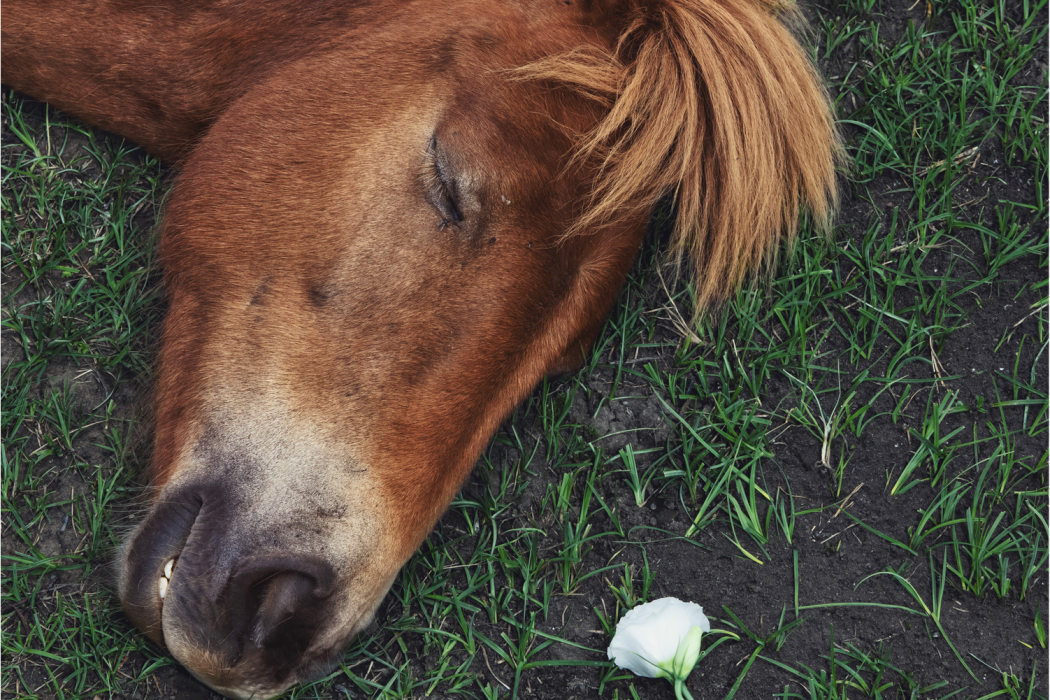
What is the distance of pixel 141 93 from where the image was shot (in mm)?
2328

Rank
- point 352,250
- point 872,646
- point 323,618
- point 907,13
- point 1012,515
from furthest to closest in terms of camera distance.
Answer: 1. point 907,13
2. point 1012,515
3. point 872,646
4. point 352,250
5. point 323,618

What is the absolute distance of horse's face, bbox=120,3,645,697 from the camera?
5.71 feet

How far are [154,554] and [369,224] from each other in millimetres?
954

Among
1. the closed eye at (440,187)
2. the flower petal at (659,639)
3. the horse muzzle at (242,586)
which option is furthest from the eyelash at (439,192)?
the flower petal at (659,639)

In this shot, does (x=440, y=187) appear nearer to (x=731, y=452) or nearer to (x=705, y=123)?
(x=705, y=123)

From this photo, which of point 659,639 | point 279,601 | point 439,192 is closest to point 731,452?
point 659,639

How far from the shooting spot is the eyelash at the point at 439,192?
1916 mm

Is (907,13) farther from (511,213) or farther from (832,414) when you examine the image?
(511,213)

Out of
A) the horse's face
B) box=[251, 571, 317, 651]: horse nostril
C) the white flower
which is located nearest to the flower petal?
the white flower

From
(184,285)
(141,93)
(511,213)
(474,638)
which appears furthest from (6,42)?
(474,638)

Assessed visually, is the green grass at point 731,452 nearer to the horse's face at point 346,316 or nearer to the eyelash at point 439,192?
the horse's face at point 346,316

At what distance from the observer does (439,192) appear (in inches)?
75.7

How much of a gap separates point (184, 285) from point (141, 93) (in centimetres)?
70

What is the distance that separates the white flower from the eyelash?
49.4 inches
